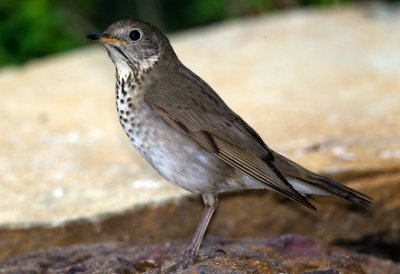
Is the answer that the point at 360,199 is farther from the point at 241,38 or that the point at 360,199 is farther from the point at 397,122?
the point at 241,38

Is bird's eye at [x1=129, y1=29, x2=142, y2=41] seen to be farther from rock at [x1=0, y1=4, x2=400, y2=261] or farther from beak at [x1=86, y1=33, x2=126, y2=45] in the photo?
rock at [x1=0, y1=4, x2=400, y2=261]

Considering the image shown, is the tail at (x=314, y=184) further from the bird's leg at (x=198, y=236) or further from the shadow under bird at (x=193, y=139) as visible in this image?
the bird's leg at (x=198, y=236)

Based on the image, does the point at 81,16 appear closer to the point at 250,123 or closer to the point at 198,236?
the point at 250,123

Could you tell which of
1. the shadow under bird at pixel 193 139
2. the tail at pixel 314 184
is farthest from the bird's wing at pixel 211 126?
the tail at pixel 314 184

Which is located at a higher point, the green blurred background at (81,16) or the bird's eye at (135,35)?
the green blurred background at (81,16)

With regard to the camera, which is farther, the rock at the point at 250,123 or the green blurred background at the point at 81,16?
the green blurred background at the point at 81,16

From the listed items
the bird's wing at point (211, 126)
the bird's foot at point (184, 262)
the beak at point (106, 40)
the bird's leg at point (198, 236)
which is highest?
the beak at point (106, 40)

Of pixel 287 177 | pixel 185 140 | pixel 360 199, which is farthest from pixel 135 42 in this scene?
pixel 360 199

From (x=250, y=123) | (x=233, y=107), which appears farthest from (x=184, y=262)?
(x=233, y=107)
